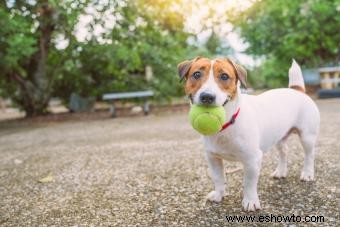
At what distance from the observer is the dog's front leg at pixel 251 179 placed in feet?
9.60

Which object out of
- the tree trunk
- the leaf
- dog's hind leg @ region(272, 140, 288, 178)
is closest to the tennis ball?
dog's hind leg @ region(272, 140, 288, 178)

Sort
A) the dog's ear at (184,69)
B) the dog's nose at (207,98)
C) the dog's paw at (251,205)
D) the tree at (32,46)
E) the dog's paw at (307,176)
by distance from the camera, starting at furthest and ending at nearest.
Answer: the tree at (32,46) → the dog's paw at (307,176) → the dog's paw at (251,205) → the dog's ear at (184,69) → the dog's nose at (207,98)

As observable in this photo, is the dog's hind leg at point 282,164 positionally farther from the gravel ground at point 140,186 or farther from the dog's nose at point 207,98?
the dog's nose at point 207,98

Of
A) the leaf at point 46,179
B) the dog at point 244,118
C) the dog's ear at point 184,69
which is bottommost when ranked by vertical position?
A: the leaf at point 46,179

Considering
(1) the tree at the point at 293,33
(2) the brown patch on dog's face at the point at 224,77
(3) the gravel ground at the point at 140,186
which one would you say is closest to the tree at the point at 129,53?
(1) the tree at the point at 293,33

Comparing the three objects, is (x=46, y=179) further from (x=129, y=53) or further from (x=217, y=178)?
(x=129, y=53)

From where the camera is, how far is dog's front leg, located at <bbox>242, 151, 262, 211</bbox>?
293 centimetres

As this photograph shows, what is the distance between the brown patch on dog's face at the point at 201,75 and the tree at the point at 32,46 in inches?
226

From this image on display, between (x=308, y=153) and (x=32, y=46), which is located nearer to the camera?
(x=308, y=153)

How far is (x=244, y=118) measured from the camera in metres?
2.92

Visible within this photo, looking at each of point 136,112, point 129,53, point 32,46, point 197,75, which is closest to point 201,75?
point 197,75

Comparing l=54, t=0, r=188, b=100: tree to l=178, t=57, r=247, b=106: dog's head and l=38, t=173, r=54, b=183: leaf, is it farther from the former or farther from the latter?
l=178, t=57, r=247, b=106: dog's head

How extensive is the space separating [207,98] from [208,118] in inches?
5.3

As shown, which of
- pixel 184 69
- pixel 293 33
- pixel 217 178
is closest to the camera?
pixel 184 69
